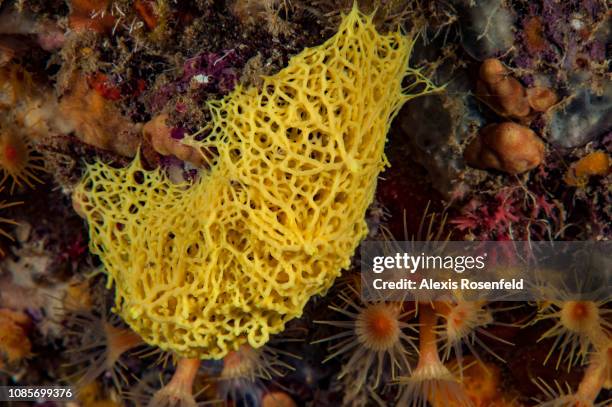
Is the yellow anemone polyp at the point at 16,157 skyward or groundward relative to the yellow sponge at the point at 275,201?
groundward

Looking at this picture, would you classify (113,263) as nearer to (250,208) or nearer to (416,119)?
(250,208)

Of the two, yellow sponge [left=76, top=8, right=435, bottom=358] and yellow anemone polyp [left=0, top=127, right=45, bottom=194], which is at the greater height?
yellow sponge [left=76, top=8, right=435, bottom=358]

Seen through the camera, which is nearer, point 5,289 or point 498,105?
point 498,105

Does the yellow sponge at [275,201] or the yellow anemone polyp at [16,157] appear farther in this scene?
the yellow anemone polyp at [16,157]

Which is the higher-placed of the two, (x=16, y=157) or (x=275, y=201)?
(x=275, y=201)

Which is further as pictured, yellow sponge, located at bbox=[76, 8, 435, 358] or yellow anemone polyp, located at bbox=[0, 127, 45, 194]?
yellow anemone polyp, located at bbox=[0, 127, 45, 194]

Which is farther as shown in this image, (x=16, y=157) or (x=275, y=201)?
(x=16, y=157)

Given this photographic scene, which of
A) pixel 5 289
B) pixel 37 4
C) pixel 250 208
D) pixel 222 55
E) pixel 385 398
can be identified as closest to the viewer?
pixel 250 208

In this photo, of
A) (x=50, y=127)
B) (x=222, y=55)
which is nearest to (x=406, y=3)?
(x=222, y=55)
